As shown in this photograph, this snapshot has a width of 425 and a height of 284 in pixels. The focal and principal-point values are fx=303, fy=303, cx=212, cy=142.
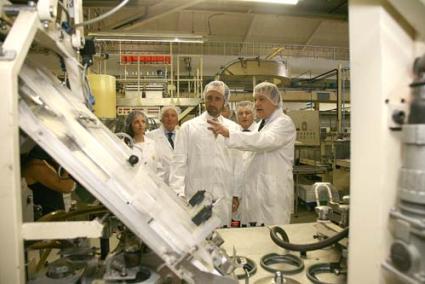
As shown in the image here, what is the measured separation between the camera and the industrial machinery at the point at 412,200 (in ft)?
1.92

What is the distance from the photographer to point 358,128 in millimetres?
733

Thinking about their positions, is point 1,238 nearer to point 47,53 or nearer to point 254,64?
point 47,53

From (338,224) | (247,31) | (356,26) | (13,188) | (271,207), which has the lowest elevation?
(271,207)

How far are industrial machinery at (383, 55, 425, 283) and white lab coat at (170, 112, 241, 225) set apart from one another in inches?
63.7

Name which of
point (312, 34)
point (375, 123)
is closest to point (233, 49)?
point (312, 34)

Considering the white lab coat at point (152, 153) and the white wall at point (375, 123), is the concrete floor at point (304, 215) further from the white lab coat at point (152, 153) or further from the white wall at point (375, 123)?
the white wall at point (375, 123)

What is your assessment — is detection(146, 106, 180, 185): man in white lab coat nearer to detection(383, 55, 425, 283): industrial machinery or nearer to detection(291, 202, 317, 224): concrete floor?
detection(291, 202, 317, 224): concrete floor

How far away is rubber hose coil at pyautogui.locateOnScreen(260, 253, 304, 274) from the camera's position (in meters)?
1.03

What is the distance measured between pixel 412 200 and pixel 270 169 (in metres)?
1.40

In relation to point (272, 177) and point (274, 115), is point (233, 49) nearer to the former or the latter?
point (274, 115)

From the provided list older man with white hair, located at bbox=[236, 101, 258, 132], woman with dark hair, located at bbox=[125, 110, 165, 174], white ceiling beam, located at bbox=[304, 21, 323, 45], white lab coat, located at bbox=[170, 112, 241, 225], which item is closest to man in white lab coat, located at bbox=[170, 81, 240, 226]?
white lab coat, located at bbox=[170, 112, 241, 225]

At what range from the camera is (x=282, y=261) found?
1.11 m

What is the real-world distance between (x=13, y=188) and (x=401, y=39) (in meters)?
0.90

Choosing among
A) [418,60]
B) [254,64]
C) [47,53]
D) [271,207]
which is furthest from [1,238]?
[254,64]
